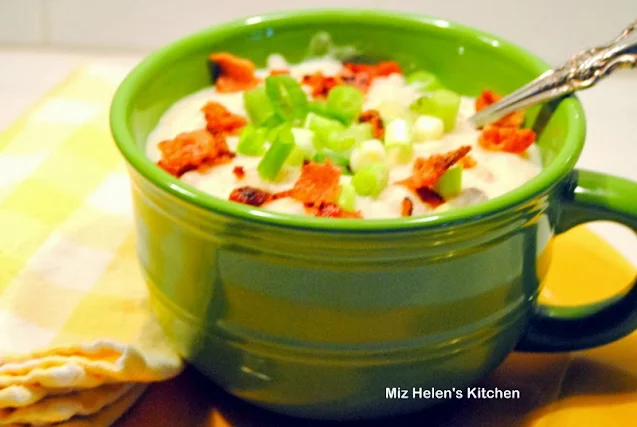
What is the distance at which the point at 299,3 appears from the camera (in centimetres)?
118

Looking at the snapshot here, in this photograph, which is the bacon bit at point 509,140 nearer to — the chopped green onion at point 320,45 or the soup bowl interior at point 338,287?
the soup bowl interior at point 338,287

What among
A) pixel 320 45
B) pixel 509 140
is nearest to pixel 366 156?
pixel 509 140

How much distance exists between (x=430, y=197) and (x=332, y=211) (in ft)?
0.28

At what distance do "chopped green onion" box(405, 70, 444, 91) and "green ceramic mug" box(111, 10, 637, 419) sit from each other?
0.13 metres

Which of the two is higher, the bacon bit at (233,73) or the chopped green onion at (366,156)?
the chopped green onion at (366,156)

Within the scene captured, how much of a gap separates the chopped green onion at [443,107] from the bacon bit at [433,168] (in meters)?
0.10

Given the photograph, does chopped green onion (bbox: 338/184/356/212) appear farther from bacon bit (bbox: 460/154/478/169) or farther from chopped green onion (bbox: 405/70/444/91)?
chopped green onion (bbox: 405/70/444/91)

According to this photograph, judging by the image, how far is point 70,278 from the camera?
707 millimetres

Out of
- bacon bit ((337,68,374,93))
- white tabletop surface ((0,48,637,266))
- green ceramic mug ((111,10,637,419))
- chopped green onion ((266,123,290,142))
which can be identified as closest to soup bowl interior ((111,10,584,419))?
green ceramic mug ((111,10,637,419))

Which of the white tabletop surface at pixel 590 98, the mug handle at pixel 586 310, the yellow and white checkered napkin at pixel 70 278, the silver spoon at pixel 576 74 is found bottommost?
the white tabletop surface at pixel 590 98

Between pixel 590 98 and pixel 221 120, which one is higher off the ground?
pixel 221 120

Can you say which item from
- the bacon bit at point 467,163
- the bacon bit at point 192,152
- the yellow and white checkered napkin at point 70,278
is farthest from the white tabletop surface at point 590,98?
the bacon bit at point 192,152

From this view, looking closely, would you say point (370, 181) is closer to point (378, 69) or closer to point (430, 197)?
point (430, 197)

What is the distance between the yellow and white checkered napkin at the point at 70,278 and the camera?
55 cm
